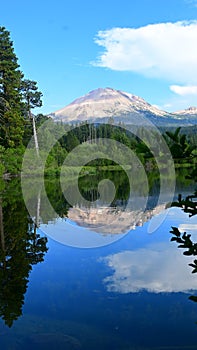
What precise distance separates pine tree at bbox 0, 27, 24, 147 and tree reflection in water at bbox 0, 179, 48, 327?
23154 mm

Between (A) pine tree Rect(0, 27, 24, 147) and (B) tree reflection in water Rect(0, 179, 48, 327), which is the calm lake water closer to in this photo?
(B) tree reflection in water Rect(0, 179, 48, 327)

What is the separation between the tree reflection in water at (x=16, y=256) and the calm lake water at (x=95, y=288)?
0.05 feet

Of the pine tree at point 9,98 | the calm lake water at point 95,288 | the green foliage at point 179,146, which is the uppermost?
the pine tree at point 9,98

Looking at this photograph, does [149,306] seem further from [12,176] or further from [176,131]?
[12,176]

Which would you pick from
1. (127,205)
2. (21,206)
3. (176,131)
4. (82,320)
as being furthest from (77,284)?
(127,205)

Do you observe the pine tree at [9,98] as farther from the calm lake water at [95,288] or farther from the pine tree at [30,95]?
the calm lake water at [95,288]

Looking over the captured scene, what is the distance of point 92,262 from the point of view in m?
8.89

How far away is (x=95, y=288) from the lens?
6980 mm

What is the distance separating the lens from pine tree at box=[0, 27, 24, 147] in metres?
37.8

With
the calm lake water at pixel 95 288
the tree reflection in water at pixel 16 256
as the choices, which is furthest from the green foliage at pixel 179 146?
the tree reflection in water at pixel 16 256

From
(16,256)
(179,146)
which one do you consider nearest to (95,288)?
(16,256)

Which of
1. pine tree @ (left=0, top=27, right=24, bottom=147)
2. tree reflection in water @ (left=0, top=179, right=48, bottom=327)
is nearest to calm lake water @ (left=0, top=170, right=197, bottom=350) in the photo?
tree reflection in water @ (left=0, top=179, right=48, bottom=327)

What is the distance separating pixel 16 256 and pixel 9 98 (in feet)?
109

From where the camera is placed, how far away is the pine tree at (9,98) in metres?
37.8
